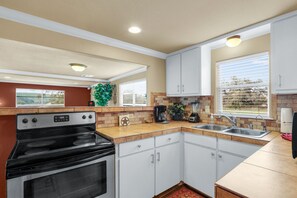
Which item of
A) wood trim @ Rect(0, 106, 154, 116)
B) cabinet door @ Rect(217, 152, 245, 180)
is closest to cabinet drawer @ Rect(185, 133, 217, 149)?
cabinet door @ Rect(217, 152, 245, 180)

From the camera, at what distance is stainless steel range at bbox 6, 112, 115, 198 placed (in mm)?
1055

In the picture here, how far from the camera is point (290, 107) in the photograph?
1.77m

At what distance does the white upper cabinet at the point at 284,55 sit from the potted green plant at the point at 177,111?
1.44 metres

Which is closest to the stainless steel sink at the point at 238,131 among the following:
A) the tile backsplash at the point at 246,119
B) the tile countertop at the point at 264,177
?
the tile backsplash at the point at 246,119

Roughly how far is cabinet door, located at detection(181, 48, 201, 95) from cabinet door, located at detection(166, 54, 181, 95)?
0.10 m

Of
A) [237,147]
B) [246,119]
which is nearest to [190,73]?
[246,119]

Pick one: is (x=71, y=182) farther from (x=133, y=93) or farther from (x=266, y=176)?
(x=133, y=93)

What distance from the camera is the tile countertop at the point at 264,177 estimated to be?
2.22 feet

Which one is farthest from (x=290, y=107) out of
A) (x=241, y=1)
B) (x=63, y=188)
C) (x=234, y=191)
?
(x=63, y=188)

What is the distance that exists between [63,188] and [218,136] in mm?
1691

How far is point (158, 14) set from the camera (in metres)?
1.58

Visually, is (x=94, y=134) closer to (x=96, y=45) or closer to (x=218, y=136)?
(x=96, y=45)

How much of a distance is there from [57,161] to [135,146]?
788 millimetres

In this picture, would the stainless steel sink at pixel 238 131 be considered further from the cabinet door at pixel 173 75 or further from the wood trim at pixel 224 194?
the wood trim at pixel 224 194
